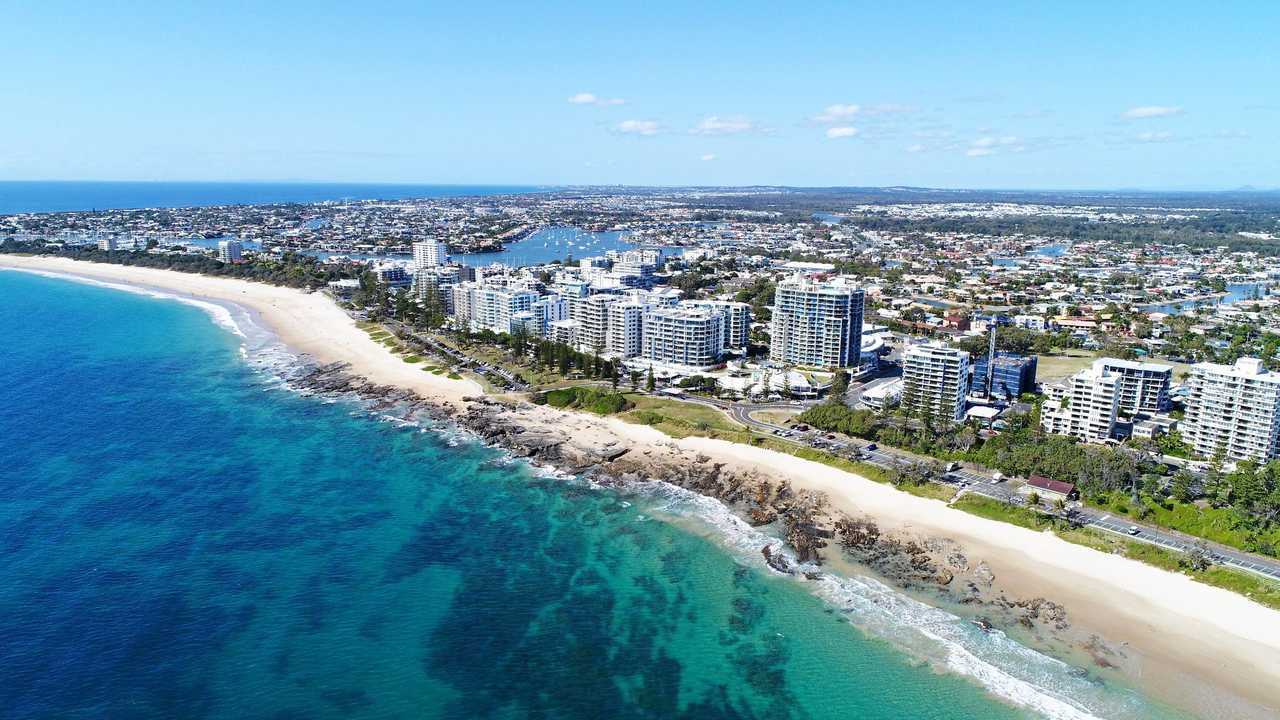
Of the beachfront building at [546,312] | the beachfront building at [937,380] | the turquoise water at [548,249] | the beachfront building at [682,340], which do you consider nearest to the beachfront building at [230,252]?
the turquoise water at [548,249]

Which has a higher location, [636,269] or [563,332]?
[636,269]

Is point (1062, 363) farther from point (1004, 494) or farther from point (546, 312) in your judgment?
point (546, 312)

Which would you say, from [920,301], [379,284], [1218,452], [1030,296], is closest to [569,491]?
[1218,452]

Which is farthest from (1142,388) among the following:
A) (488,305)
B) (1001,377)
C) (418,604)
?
(488,305)

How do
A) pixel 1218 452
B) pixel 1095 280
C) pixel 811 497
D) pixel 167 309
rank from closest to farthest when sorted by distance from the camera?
pixel 811 497
pixel 1218 452
pixel 167 309
pixel 1095 280

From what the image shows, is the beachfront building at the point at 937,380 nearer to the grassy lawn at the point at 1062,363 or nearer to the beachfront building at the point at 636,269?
the grassy lawn at the point at 1062,363

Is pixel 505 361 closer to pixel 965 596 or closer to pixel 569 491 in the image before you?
pixel 569 491
